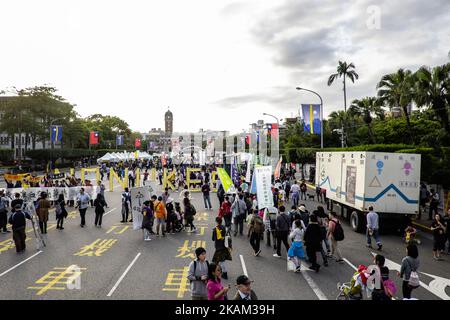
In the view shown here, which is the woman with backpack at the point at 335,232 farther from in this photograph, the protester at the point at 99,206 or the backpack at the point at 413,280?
the protester at the point at 99,206

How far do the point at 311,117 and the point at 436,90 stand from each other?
953 cm

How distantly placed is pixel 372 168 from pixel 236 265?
713 cm

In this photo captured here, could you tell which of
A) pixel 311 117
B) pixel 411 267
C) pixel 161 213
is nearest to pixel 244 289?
pixel 411 267

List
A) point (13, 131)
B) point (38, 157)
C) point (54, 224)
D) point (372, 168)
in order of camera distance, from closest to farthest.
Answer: point (372, 168), point (54, 224), point (13, 131), point (38, 157)

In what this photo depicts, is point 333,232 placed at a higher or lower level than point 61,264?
higher

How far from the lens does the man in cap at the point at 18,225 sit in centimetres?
1071

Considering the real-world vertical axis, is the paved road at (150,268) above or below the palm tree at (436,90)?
below

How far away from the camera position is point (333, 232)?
10008 mm

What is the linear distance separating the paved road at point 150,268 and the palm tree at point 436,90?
35.3ft

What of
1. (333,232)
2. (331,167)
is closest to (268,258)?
(333,232)

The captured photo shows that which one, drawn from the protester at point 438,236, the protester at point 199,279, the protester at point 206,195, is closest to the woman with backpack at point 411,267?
the protester at point 199,279

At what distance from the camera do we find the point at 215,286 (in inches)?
205
